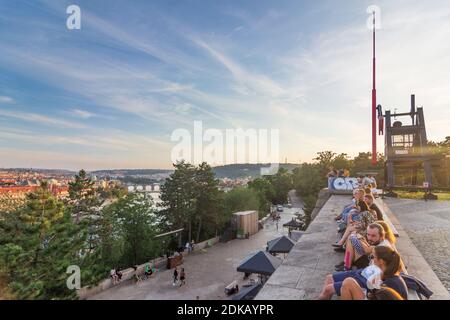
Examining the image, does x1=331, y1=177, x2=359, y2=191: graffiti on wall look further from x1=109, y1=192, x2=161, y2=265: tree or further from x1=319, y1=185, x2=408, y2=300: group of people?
x1=109, y1=192, x2=161, y2=265: tree

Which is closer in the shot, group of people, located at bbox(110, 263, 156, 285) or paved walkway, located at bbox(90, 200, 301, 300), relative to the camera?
paved walkway, located at bbox(90, 200, 301, 300)

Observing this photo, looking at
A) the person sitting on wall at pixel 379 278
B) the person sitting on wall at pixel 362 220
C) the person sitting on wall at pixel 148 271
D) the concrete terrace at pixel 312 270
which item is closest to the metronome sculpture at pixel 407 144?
the concrete terrace at pixel 312 270

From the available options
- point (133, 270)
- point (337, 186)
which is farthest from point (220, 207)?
point (337, 186)

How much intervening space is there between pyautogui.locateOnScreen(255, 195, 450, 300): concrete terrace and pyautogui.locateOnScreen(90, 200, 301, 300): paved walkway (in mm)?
9411

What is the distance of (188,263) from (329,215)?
14.7 m

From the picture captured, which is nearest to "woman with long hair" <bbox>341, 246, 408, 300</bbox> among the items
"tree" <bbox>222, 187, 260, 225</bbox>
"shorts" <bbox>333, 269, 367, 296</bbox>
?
"shorts" <bbox>333, 269, 367, 296</bbox>

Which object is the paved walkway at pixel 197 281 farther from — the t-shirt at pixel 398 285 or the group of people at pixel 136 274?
the t-shirt at pixel 398 285

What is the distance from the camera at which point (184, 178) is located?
111ft

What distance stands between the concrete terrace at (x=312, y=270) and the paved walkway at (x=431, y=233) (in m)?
0.53

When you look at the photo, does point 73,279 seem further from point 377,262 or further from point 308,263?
point 377,262

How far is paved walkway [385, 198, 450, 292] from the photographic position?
19.8 ft

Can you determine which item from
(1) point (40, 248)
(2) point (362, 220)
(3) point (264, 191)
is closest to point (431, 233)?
(2) point (362, 220)

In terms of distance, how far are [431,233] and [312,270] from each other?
682 centimetres

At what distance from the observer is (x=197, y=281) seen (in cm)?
1719
